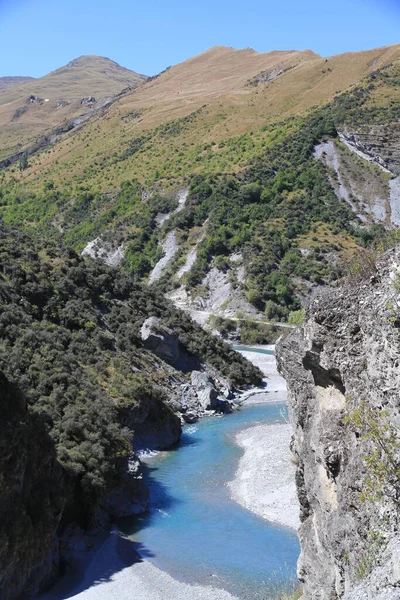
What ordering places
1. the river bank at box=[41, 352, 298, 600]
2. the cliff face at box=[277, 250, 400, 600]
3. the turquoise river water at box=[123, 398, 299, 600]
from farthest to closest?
the turquoise river water at box=[123, 398, 299, 600], the river bank at box=[41, 352, 298, 600], the cliff face at box=[277, 250, 400, 600]

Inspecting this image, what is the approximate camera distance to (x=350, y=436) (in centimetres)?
1118

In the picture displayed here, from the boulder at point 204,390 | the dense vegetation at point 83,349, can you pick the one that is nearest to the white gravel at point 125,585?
the dense vegetation at point 83,349

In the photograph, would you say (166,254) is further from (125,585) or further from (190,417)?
(125,585)

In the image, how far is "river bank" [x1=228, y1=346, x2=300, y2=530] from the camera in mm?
28594

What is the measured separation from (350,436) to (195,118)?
139 meters

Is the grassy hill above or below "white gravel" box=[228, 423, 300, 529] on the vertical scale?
above

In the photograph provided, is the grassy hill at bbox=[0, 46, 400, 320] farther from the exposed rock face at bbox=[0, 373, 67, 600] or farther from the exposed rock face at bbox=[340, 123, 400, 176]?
the exposed rock face at bbox=[0, 373, 67, 600]

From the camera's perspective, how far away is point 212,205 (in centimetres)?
10138

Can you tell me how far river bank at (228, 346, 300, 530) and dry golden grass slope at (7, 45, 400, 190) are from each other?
8052 centimetres

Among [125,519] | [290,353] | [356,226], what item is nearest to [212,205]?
[356,226]

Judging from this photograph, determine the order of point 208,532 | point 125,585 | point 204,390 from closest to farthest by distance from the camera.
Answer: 1. point 125,585
2. point 208,532
3. point 204,390

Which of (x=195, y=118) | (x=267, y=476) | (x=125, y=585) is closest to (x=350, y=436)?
(x=125, y=585)

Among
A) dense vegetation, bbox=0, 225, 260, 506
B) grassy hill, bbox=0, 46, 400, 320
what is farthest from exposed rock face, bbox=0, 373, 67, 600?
grassy hill, bbox=0, 46, 400, 320

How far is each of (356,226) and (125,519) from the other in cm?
6939
